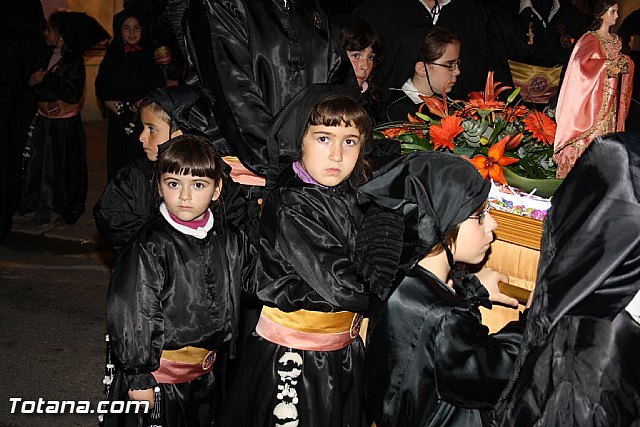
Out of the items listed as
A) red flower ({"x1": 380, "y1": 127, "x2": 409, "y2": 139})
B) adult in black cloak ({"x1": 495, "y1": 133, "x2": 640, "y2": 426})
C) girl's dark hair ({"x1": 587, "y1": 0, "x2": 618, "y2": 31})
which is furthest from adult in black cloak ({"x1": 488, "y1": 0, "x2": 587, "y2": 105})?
adult in black cloak ({"x1": 495, "y1": 133, "x2": 640, "y2": 426})

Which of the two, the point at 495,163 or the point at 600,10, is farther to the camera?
the point at 600,10

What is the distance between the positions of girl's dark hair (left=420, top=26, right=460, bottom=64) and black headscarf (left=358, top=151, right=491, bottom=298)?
9.72 ft

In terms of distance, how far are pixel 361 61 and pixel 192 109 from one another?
1.35 m

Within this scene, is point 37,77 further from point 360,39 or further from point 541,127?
point 541,127

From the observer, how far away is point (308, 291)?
3.90 metres

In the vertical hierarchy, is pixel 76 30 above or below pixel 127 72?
above

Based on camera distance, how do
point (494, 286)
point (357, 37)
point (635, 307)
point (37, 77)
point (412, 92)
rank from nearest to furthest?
point (635, 307)
point (494, 286)
point (357, 37)
point (412, 92)
point (37, 77)

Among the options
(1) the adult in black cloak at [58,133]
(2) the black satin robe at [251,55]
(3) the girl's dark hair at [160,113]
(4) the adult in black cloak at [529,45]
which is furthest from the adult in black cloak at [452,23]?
(1) the adult in black cloak at [58,133]

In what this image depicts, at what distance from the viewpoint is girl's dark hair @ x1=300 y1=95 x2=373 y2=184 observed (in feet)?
13.1

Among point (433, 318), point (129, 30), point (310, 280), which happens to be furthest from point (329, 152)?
point (129, 30)

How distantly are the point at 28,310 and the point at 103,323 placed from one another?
57cm

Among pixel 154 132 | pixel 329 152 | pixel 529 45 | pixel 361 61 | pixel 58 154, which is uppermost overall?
pixel 329 152

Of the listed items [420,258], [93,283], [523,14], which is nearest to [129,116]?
[93,283]

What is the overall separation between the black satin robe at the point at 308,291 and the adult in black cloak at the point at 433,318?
0.58 metres
